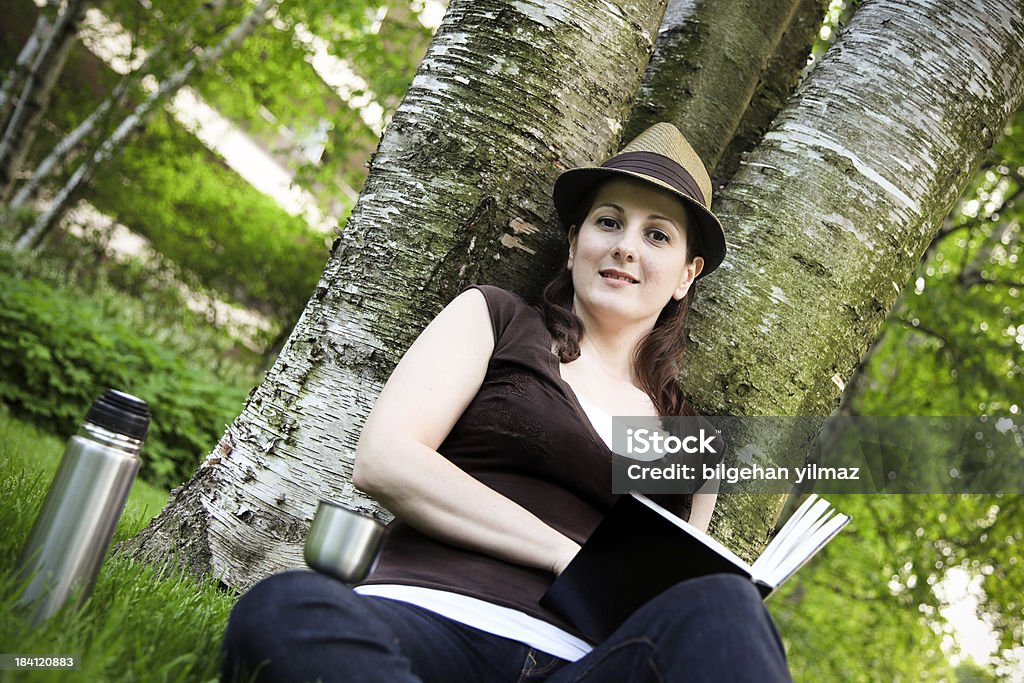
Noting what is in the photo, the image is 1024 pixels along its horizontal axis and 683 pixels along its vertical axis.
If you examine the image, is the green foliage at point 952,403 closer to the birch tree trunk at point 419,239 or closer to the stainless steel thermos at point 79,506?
the birch tree trunk at point 419,239

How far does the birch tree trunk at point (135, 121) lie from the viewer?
9484 millimetres

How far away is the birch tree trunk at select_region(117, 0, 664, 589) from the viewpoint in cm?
268

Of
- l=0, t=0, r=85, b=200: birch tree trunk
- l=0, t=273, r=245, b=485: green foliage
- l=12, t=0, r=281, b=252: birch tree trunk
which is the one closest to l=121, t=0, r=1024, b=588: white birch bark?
l=0, t=273, r=245, b=485: green foliage

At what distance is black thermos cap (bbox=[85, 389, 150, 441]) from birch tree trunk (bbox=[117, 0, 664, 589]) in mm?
967

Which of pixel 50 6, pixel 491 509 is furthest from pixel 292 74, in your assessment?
pixel 491 509

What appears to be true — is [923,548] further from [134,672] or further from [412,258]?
[134,672]

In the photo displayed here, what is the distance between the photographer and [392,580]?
203cm

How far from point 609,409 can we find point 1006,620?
7.84 m

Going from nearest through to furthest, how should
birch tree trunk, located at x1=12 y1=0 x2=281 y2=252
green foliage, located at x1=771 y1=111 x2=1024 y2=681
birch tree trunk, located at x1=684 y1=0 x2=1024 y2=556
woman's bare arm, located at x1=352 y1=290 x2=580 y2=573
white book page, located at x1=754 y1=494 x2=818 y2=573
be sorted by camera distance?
white book page, located at x1=754 y1=494 x2=818 y2=573
woman's bare arm, located at x1=352 y1=290 x2=580 y2=573
birch tree trunk, located at x1=684 y1=0 x2=1024 y2=556
green foliage, located at x1=771 y1=111 x2=1024 y2=681
birch tree trunk, located at x1=12 y1=0 x2=281 y2=252

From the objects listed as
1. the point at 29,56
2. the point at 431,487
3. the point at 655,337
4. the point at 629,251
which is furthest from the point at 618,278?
the point at 29,56

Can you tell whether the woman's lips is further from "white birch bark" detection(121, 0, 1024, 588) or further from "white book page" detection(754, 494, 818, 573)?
"white book page" detection(754, 494, 818, 573)

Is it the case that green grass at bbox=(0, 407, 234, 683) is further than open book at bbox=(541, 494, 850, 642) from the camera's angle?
No

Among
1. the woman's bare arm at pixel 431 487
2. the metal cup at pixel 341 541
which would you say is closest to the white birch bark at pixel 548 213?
the woman's bare arm at pixel 431 487

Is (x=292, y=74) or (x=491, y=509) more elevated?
(x=292, y=74)
